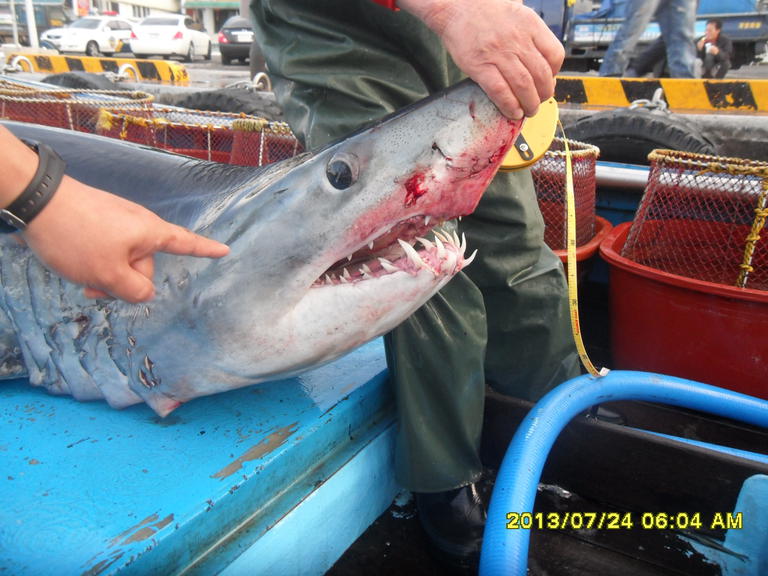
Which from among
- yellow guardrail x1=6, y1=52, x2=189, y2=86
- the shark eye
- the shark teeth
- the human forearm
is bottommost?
yellow guardrail x1=6, y1=52, x2=189, y2=86

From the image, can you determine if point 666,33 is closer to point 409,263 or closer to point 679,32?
point 679,32

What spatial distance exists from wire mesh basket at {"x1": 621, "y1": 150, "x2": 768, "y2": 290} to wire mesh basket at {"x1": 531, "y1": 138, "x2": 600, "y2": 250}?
1.05 ft

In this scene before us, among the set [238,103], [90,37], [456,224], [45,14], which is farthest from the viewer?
[45,14]

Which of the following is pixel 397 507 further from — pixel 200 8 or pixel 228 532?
pixel 200 8

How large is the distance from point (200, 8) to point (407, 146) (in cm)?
5169

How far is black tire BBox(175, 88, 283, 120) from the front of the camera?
5.54m

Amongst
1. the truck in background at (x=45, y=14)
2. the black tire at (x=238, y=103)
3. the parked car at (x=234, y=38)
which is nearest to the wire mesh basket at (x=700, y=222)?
the black tire at (x=238, y=103)

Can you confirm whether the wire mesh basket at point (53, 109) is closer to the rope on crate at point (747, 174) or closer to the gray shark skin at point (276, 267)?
the gray shark skin at point (276, 267)

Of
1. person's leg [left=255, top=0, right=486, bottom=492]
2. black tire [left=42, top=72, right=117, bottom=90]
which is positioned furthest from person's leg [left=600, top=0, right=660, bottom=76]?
person's leg [left=255, top=0, right=486, bottom=492]

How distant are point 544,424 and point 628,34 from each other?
731 centimetres

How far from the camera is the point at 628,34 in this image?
7.18 metres

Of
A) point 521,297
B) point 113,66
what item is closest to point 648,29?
point 113,66

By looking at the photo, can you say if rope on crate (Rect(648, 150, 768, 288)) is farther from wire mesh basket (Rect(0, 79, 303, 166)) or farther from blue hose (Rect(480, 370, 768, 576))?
wire mesh basket (Rect(0, 79, 303, 166))

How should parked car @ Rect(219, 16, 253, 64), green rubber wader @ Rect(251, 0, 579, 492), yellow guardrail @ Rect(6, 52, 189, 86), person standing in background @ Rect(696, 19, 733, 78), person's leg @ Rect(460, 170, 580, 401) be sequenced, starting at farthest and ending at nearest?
parked car @ Rect(219, 16, 253, 64), yellow guardrail @ Rect(6, 52, 189, 86), person standing in background @ Rect(696, 19, 733, 78), person's leg @ Rect(460, 170, 580, 401), green rubber wader @ Rect(251, 0, 579, 492)
